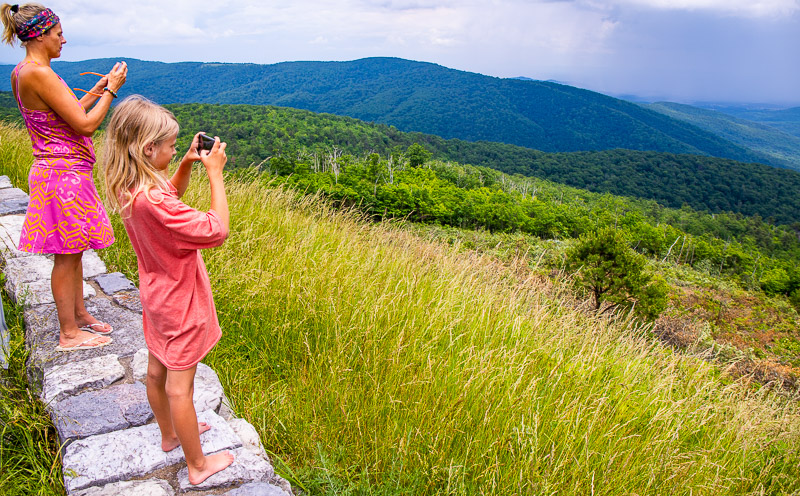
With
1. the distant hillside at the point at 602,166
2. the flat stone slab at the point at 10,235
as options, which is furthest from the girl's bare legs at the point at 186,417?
the distant hillside at the point at 602,166

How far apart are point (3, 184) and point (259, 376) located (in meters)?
4.49

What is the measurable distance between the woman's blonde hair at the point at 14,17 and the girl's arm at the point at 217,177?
1293mm

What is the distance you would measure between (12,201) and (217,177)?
158 inches

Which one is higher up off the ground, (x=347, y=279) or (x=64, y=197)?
(x=64, y=197)

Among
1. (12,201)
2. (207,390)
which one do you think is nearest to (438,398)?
(207,390)

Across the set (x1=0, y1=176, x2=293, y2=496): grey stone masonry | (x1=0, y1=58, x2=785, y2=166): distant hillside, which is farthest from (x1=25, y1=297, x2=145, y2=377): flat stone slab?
(x1=0, y1=58, x2=785, y2=166): distant hillside

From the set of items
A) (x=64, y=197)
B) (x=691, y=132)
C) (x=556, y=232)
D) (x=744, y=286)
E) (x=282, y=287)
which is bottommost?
(x=744, y=286)

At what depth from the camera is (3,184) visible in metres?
4.65

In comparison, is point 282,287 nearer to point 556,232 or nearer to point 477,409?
point 477,409

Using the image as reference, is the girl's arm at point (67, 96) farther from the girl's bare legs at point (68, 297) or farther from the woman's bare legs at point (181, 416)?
the woman's bare legs at point (181, 416)

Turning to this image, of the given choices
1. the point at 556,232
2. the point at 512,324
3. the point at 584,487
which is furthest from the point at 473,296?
the point at 556,232

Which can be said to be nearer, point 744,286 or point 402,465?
point 402,465

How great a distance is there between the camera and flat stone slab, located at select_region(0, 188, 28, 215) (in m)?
3.76

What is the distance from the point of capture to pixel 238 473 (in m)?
1.49
